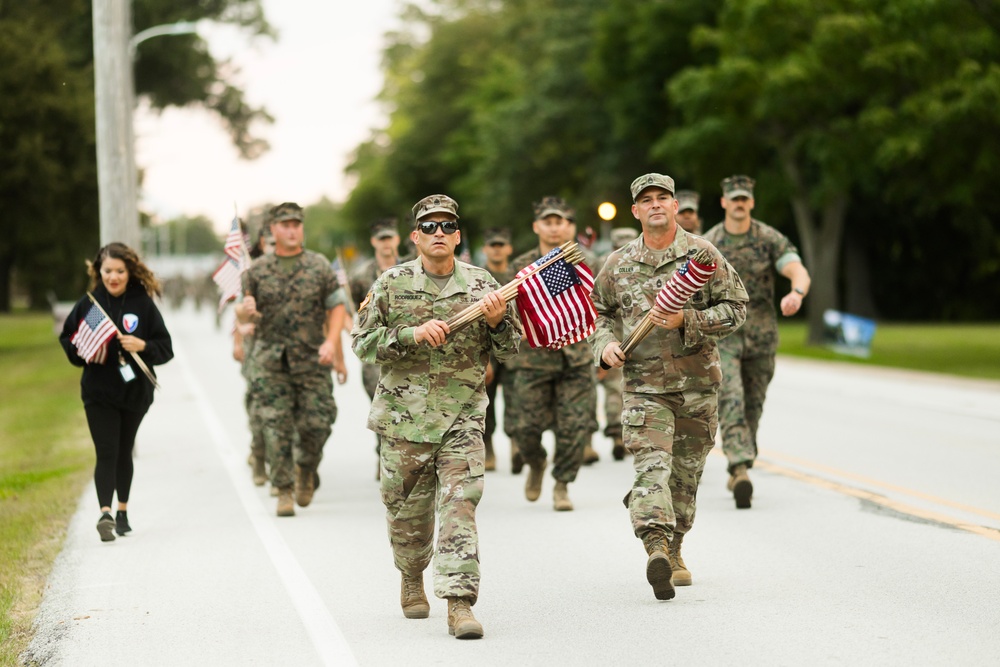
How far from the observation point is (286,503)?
35.7 ft

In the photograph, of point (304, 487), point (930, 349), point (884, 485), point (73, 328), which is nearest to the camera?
point (73, 328)

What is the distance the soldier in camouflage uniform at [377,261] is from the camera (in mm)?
12180

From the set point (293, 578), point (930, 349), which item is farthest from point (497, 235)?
point (930, 349)

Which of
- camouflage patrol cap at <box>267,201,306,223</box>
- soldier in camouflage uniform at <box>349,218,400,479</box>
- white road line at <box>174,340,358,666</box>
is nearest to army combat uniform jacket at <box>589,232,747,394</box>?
white road line at <box>174,340,358,666</box>

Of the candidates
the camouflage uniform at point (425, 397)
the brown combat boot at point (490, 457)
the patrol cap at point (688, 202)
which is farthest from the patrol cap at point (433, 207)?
the brown combat boot at point (490, 457)

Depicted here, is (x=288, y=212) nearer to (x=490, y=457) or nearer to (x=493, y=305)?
(x=490, y=457)

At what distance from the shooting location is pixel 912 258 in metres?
54.2

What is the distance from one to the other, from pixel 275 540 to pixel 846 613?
402 centimetres

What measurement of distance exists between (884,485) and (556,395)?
272 cm

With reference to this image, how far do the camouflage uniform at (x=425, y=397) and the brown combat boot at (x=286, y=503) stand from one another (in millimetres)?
3621

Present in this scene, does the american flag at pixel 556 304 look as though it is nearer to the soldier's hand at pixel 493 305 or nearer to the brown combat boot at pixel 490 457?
the soldier's hand at pixel 493 305

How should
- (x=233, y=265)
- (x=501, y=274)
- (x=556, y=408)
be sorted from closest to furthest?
(x=556, y=408), (x=233, y=265), (x=501, y=274)

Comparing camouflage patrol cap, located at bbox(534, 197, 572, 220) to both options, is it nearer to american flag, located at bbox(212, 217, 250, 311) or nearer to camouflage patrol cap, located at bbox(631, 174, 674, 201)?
american flag, located at bbox(212, 217, 250, 311)

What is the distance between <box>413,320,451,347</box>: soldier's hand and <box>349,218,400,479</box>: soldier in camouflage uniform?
5.16 meters
